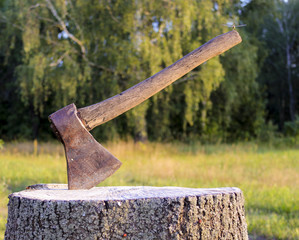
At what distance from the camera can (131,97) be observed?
2.49 meters

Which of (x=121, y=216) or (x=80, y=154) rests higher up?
(x=80, y=154)

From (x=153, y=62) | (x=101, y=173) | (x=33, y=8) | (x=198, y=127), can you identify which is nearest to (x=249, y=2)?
(x=198, y=127)

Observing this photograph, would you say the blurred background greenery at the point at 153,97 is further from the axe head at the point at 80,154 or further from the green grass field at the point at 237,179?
the axe head at the point at 80,154

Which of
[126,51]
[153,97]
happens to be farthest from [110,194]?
[126,51]

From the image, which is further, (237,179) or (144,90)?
(237,179)

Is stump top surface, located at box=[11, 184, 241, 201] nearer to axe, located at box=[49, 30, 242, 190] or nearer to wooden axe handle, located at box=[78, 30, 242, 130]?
axe, located at box=[49, 30, 242, 190]

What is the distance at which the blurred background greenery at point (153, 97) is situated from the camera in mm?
5973

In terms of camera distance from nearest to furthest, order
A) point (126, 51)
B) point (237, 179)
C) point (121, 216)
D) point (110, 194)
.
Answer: point (121, 216) → point (110, 194) → point (237, 179) → point (126, 51)

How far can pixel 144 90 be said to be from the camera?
8.26 feet

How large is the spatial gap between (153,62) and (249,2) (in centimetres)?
704

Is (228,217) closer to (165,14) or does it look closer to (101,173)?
(101,173)

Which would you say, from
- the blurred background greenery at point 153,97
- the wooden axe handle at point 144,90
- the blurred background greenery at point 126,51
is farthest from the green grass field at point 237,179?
the blurred background greenery at point 126,51

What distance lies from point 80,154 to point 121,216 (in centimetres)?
61

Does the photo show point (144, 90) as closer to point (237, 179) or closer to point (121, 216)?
point (121, 216)
